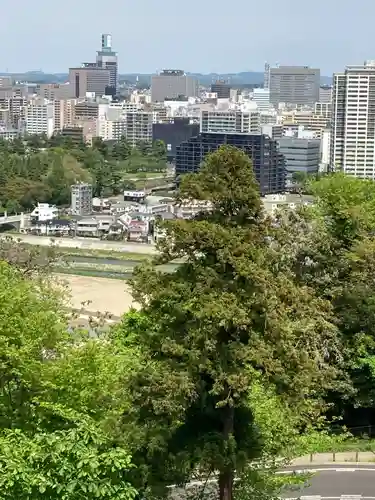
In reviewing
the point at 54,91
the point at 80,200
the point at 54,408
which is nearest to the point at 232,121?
the point at 80,200

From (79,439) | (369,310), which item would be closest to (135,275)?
(79,439)

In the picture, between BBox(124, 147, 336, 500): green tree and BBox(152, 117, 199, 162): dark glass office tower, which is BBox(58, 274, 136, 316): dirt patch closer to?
BBox(124, 147, 336, 500): green tree

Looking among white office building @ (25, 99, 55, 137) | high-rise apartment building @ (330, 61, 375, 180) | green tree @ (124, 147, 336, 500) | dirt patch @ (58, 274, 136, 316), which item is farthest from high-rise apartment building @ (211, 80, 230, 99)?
green tree @ (124, 147, 336, 500)

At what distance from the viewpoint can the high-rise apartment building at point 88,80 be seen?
89750mm

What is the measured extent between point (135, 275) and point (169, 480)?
963 millimetres

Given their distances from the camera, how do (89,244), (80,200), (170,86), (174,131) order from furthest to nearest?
(170,86)
(174,131)
(80,200)
(89,244)

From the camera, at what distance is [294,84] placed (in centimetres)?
9031

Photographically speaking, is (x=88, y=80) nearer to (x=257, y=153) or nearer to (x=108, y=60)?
(x=108, y=60)

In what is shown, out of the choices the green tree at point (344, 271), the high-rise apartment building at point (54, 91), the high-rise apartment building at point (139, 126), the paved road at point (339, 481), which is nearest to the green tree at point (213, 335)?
the paved road at point (339, 481)

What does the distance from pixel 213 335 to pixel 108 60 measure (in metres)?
108

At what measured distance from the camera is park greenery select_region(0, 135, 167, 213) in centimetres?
3123

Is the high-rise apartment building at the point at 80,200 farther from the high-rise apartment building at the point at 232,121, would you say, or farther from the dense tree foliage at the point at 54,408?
the dense tree foliage at the point at 54,408

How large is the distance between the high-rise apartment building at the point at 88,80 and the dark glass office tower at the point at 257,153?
5252 cm

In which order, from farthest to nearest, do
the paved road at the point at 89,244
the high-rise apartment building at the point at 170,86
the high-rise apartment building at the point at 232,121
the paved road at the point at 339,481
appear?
the high-rise apartment building at the point at 170,86
the high-rise apartment building at the point at 232,121
the paved road at the point at 89,244
the paved road at the point at 339,481
